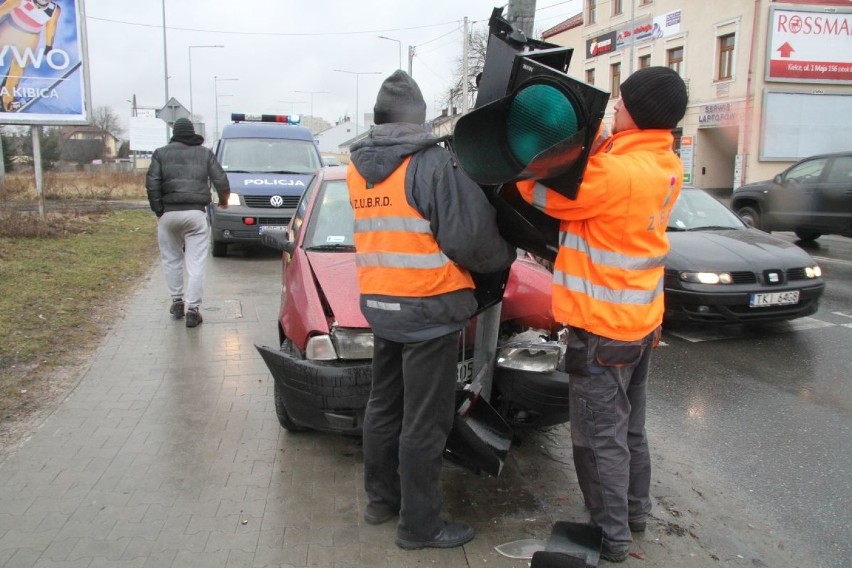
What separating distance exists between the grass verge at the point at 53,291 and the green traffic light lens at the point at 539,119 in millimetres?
3899

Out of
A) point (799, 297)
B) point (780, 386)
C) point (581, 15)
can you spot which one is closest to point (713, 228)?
point (799, 297)

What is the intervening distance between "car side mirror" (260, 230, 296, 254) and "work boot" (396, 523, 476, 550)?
240 cm

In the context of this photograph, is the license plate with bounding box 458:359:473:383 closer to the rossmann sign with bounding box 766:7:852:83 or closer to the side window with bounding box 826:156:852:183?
the side window with bounding box 826:156:852:183

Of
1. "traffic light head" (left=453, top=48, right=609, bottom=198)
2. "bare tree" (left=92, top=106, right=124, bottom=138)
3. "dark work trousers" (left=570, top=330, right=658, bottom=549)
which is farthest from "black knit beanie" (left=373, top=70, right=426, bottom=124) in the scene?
"bare tree" (left=92, top=106, right=124, bottom=138)

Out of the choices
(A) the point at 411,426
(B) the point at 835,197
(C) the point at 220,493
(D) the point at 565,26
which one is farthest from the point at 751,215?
(D) the point at 565,26

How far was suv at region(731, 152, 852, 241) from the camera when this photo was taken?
12141mm

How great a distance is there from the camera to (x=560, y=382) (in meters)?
3.39

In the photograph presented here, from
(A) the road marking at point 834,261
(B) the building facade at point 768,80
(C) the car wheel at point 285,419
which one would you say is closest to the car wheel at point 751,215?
(A) the road marking at point 834,261

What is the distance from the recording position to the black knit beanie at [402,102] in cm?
289

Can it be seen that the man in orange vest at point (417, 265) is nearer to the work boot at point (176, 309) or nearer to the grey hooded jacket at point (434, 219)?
the grey hooded jacket at point (434, 219)

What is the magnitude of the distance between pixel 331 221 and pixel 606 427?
280cm

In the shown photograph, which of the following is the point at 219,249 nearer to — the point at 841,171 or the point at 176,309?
the point at 176,309

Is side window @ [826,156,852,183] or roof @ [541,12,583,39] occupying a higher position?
roof @ [541,12,583,39]

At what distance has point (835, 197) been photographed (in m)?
12.2
